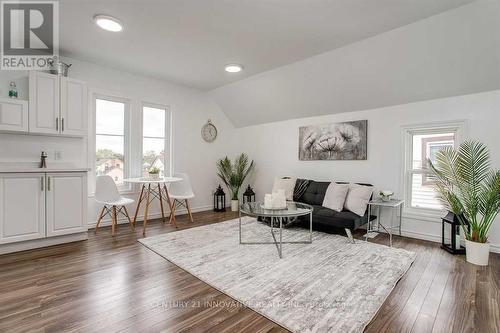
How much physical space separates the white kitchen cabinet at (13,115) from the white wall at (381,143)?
162 inches

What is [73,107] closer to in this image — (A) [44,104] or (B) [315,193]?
(A) [44,104]

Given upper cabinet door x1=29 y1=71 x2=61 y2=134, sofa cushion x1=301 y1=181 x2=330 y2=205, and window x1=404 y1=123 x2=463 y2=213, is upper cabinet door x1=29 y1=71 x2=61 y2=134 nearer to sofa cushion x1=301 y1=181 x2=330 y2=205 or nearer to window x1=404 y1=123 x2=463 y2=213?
sofa cushion x1=301 y1=181 x2=330 y2=205

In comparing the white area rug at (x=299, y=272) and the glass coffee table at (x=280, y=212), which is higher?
the glass coffee table at (x=280, y=212)

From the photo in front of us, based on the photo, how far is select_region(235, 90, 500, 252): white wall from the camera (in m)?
3.10

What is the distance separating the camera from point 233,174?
5645mm

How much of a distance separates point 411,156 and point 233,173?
3495mm

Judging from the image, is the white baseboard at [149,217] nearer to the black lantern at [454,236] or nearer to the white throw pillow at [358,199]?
the white throw pillow at [358,199]

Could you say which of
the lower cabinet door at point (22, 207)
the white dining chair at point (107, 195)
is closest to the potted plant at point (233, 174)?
the white dining chair at point (107, 195)

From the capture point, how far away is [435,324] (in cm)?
168

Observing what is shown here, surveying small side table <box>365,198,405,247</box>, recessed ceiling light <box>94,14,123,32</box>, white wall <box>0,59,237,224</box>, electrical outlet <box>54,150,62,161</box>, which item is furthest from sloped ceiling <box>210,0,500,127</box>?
electrical outlet <box>54,150,62,161</box>

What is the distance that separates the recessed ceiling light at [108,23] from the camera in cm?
261

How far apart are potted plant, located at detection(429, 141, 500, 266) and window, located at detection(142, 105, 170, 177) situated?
14.9ft

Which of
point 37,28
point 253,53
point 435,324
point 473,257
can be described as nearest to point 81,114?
point 37,28

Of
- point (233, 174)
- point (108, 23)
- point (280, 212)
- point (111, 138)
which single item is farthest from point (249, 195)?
point (108, 23)
